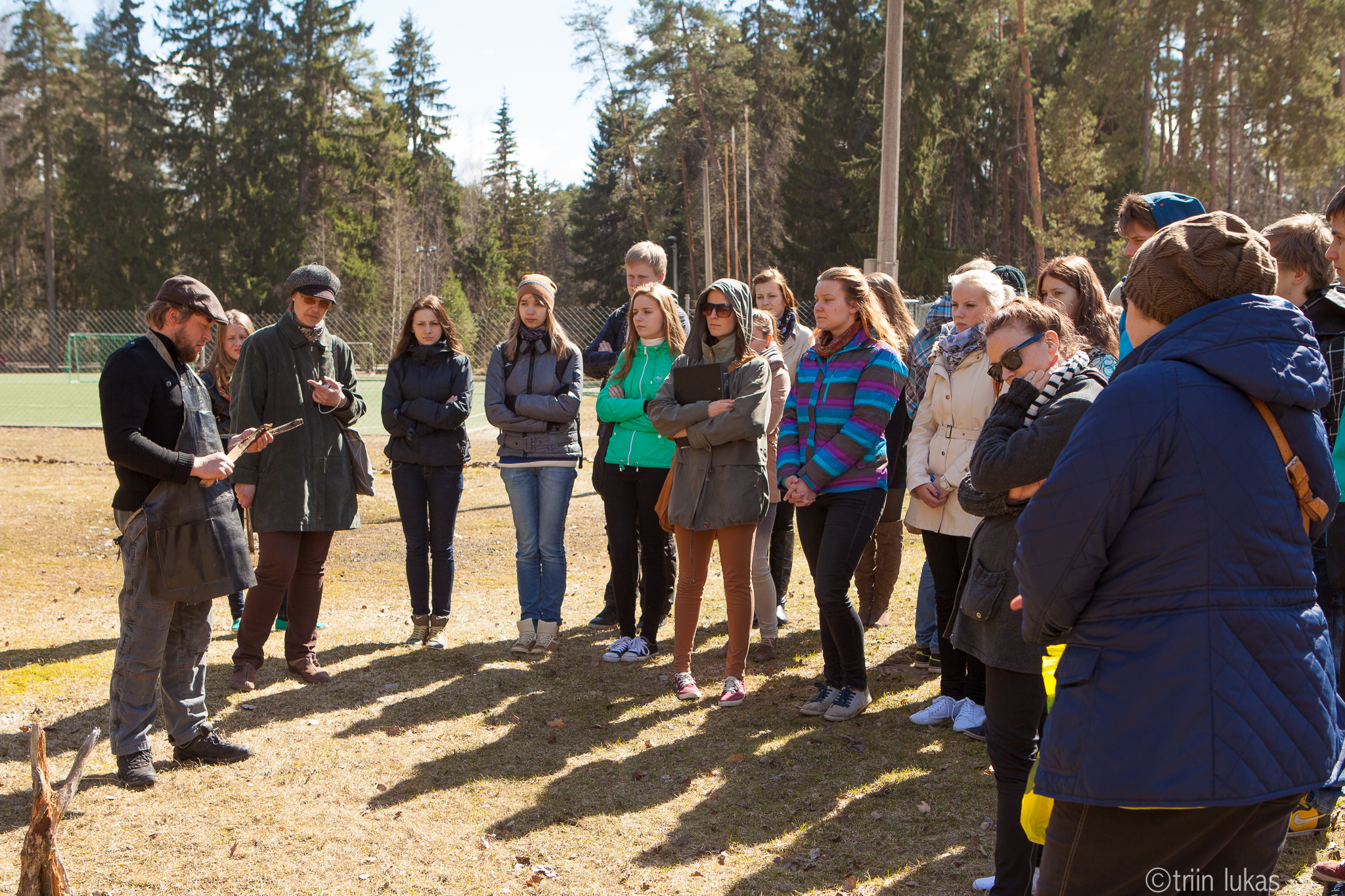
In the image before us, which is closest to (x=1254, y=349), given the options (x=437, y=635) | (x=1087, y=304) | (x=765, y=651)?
(x=1087, y=304)

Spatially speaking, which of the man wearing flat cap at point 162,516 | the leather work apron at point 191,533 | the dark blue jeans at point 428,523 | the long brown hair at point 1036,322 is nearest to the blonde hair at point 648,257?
the dark blue jeans at point 428,523

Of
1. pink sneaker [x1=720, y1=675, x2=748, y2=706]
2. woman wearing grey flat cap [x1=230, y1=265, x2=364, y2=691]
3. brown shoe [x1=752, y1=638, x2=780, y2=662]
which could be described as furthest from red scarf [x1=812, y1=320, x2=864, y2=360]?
woman wearing grey flat cap [x1=230, y1=265, x2=364, y2=691]

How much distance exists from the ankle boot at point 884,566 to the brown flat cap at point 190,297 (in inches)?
147

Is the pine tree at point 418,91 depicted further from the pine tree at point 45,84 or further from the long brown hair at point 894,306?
the long brown hair at point 894,306

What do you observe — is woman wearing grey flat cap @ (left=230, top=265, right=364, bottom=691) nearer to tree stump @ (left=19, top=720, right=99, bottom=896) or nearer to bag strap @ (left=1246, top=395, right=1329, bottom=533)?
tree stump @ (left=19, top=720, right=99, bottom=896)

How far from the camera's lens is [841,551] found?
450 cm

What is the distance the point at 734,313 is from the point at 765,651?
2.00 metres

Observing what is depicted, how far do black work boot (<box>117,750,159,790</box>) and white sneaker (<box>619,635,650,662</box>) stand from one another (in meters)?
2.47

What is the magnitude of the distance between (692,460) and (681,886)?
2173mm

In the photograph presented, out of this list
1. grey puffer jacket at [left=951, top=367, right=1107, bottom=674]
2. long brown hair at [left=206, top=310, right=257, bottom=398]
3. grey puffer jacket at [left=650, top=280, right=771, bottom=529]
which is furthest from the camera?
long brown hair at [left=206, top=310, right=257, bottom=398]

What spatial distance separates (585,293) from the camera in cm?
5697

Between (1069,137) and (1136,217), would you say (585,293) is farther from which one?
(1136,217)

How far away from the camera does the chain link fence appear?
20.3m

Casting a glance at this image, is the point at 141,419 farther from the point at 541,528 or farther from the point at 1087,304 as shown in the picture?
the point at 1087,304
